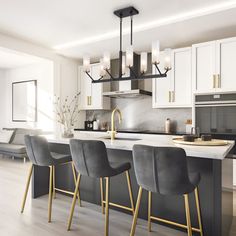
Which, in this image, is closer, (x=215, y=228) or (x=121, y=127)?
(x=215, y=228)

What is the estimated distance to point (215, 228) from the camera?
186 centimetres

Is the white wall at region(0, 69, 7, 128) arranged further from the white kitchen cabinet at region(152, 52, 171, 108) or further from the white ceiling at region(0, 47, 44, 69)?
the white kitchen cabinet at region(152, 52, 171, 108)

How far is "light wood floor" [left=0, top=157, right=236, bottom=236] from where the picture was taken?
7.12 feet

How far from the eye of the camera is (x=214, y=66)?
143 inches

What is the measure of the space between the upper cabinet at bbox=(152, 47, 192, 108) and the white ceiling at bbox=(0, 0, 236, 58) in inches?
→ 11.4

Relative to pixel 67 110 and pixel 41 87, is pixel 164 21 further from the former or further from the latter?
pixel 41 87

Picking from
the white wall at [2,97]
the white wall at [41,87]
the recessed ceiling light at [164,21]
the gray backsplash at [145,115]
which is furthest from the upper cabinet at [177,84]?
the white wall at [2,97]

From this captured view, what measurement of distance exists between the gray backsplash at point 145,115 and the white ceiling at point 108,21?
1.28 metres

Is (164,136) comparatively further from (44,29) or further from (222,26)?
(44,29)

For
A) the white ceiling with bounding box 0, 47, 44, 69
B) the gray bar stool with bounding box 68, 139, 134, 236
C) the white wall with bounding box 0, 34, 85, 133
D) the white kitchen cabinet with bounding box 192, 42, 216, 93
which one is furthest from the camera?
the white ceiling with bounding box 0, 47, 44, 69

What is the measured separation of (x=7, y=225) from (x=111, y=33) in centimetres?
318

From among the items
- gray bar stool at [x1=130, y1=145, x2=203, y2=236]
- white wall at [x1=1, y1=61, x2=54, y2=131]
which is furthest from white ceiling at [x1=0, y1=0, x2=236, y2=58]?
gray bar stool at [x1=130, y1=145, x2=203, y2=236]

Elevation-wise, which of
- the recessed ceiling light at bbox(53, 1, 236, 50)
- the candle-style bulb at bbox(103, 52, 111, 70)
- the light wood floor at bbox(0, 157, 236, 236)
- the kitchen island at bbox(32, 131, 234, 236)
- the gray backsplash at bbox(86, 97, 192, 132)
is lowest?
the light wood floor at bbox(0, 157, 236, 236)

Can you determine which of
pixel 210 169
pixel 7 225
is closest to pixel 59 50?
pixel 7 225
